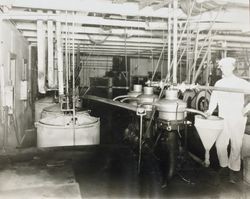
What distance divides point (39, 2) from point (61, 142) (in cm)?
282

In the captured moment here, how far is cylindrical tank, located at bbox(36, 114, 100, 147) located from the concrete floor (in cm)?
121

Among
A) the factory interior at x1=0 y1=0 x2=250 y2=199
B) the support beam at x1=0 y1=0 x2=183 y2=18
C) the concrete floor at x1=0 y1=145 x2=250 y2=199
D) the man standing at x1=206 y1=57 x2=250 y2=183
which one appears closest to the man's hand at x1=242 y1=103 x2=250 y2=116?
the man standing at x1=206 y1=57 x2=250 y2=183

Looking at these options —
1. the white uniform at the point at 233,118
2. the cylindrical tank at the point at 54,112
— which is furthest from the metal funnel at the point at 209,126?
the cylindrical tank at the point at 54,112

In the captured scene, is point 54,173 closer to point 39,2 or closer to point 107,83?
point 39,2

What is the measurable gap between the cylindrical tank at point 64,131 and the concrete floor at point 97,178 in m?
1.21

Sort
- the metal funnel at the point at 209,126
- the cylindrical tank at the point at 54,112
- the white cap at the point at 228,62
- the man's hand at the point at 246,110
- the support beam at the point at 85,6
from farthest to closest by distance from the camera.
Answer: the cylindrical tank at the point at 54,112 < the support beam at the point at 85,6 < the white cap at the point at 228,62 < the man's hand at the point at 246,110 < the metal funnel at the point at 209,126

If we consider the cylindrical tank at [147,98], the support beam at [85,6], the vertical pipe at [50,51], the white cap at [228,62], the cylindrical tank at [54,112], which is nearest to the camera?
the white cap at [228,62]

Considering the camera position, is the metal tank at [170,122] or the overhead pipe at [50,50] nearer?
the metal tank at [170,122]

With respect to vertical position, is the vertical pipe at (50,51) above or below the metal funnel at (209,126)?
above

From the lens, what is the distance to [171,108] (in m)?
3.14

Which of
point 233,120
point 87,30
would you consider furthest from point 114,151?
point 87,30

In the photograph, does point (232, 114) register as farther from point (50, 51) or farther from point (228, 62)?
point (50, 51)

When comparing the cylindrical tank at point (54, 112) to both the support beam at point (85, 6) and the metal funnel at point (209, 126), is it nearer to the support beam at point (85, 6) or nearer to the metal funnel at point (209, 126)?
the support beam at point (85, 6)

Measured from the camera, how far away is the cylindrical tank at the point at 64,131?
18.7ft
